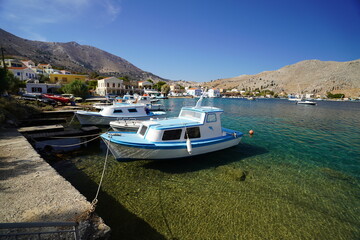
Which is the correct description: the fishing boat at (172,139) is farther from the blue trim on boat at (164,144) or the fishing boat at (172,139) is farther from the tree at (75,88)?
the tree at (75,88)

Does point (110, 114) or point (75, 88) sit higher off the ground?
point (75, 88)

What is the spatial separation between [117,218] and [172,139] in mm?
5077

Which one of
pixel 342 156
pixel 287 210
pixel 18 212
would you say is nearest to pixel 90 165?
pixel 18 212

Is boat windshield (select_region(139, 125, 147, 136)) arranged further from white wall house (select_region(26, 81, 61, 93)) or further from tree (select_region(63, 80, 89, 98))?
white wall house (select_region(26, 81, 61, 93))

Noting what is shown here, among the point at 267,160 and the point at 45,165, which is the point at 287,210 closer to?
the point at 267,160

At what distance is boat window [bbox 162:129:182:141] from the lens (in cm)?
1020

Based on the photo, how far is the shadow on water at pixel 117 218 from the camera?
5.79 meters

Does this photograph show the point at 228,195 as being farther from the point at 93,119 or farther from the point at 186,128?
the point at 93,119

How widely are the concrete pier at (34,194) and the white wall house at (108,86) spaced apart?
222 feet

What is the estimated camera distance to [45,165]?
24.5ft

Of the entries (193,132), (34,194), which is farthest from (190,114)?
(34,194)

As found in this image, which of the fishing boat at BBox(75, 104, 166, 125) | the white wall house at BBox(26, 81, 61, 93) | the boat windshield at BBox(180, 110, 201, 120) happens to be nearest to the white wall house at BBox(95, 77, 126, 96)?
the white wall house at BBox(26, 81, 61, 93)

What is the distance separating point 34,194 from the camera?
557cm

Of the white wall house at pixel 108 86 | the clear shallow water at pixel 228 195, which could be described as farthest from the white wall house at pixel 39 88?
the clear shallow water at pixel 228 195
